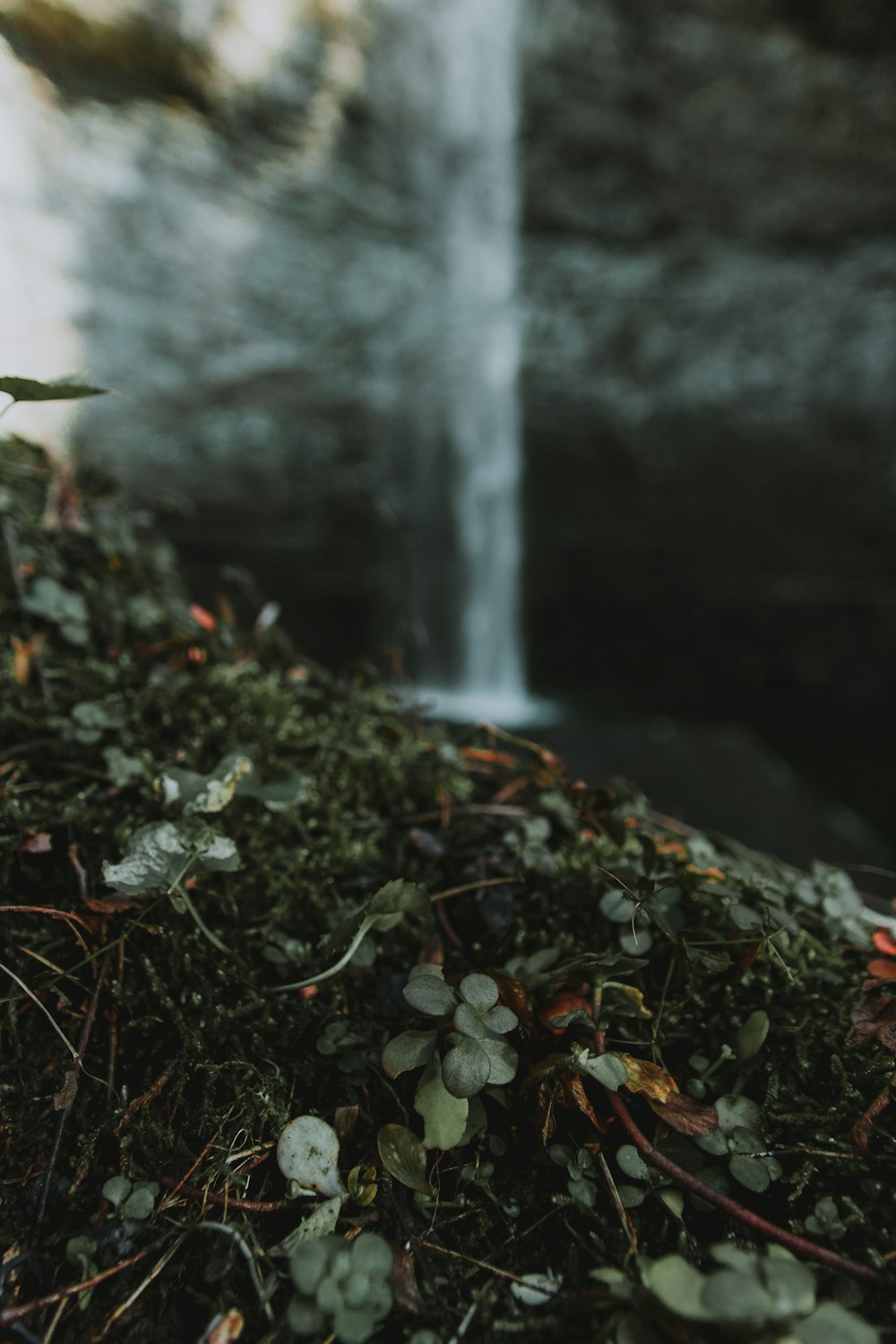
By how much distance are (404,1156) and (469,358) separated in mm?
8086

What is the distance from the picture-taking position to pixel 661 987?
0.66 m

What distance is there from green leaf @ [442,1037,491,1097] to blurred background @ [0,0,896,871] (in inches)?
174

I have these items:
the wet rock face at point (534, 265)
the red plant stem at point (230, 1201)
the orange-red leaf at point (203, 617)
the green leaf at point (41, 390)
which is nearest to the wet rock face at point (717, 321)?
the wet rock face at point (534, 265)

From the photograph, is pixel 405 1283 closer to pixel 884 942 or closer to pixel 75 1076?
pixel 75 1076

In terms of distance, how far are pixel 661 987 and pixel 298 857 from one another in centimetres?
44

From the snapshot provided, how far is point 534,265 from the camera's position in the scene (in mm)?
7059

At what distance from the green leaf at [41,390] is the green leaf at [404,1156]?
2.36 ft

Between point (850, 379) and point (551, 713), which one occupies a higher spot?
point (850, 379)

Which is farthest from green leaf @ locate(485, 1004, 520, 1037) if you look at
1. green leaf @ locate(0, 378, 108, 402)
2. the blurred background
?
the blurred background

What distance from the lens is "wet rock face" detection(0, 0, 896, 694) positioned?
5934 millimetres

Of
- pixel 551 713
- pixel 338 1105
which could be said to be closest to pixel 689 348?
pixel 551 713

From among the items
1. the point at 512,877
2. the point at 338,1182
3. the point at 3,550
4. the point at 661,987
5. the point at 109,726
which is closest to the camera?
the point at 338,1182

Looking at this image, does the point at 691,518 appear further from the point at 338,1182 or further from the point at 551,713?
the point at 338,1182

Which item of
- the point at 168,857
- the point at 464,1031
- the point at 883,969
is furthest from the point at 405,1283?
the point at 883,969
